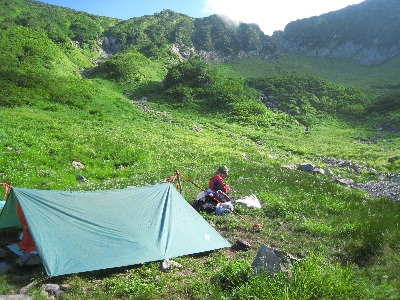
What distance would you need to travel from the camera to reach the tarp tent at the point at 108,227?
8.29m

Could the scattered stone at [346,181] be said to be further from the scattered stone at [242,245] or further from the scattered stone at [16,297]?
the scattered stone at [16,297]

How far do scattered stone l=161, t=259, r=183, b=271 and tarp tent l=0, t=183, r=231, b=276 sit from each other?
167 mm

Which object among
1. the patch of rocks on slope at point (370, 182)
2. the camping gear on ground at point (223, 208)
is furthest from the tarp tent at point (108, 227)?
the patch of rocks on slope at point (370, 182)

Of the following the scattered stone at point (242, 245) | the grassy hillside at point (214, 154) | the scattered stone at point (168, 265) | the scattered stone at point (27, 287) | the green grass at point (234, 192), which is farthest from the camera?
the scattered stone at point (242, 245)

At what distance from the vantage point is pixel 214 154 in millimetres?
27172

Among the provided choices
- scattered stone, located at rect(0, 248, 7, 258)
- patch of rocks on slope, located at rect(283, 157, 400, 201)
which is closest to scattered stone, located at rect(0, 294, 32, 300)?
scattered stone, located at rect(0, 248, 7, 258)

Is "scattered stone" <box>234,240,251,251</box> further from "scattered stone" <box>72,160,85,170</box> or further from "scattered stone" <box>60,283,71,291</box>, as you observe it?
"scattered stone" <box>72,160,85,170</box>

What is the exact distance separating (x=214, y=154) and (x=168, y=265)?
18.8 metres

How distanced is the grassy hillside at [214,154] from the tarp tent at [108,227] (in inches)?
13.9

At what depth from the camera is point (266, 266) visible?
24.3ft

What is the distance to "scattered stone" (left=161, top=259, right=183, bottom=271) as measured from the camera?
857 cm

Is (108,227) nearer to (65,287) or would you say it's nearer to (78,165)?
(65,287)

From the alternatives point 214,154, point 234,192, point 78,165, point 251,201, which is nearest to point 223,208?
point 251,201

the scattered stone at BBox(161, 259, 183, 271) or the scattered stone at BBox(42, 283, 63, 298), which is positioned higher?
the scattered stone at BBox(42, 283, 63, 298)
